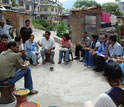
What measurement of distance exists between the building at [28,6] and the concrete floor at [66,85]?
40.5 meters

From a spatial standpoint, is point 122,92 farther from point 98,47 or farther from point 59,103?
point 98,47

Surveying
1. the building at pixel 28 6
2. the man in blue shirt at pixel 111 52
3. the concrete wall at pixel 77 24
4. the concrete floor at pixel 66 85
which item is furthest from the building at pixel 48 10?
the man in blue shirt at pixel 111 52

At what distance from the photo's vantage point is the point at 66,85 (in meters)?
5.12

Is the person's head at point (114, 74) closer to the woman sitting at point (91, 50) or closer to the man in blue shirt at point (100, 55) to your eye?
the man in blue shirt at point (100, 55)

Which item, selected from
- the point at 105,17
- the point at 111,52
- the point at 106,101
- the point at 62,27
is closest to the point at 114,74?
the point at 106,101

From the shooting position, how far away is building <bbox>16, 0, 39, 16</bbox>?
4600 centimetres

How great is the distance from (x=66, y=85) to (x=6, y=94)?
1842 millimetres

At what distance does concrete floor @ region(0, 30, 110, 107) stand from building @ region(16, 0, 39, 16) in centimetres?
4051

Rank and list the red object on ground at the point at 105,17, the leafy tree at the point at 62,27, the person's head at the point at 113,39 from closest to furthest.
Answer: the person's head at the point at 113,39 → the red object on ground at the point at 105,17 → the leafy tree at the point at 62,27

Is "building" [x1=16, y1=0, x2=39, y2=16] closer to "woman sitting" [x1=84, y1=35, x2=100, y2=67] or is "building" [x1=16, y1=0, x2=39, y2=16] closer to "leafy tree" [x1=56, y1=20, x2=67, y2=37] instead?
"leafy tree" [x1=56, y1=20, x2=67, y2=37]

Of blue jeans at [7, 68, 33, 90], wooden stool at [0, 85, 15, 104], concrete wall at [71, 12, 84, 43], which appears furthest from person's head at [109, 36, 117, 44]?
concrete wall at [71, 12, 84, 43]

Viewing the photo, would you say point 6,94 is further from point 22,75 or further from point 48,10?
point 48,10

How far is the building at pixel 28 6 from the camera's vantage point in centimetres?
4600

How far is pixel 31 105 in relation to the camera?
9.73ft
